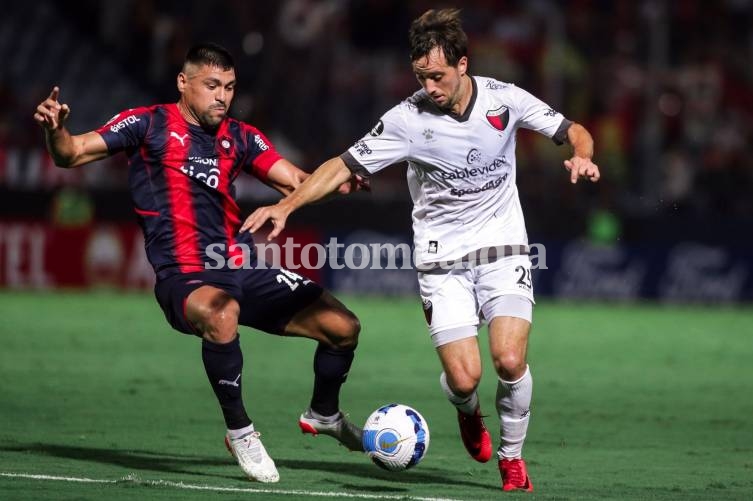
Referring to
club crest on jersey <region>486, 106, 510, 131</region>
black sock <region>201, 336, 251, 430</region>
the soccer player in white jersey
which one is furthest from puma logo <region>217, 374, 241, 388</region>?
club crest on jersey <region>486, 106, 510, 131</region>

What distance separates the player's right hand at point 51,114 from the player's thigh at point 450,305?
2252 millimetres

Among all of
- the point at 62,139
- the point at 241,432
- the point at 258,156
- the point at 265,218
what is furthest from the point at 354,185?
the point at 62,139

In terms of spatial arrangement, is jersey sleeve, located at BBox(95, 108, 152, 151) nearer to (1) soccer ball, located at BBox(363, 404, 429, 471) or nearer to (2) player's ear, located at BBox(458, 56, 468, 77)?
(2) player's ear, located at BBox(458, 56, 468, 77)

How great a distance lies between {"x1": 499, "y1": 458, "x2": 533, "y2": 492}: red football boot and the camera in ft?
23.8

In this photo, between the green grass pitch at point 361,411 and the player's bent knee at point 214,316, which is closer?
the green grass pitch at point 361,411

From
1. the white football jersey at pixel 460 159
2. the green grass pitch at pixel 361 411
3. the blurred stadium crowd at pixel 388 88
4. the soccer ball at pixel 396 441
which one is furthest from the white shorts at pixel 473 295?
the blurred stadium crowd at pixel 388 88

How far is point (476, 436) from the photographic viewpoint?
7.96 m

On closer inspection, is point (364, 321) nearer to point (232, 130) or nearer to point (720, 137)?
point (720, 137)

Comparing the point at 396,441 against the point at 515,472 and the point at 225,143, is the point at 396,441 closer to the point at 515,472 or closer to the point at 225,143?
the point at 515,472

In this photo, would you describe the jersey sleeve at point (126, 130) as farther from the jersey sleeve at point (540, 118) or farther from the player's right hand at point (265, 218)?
the jersey sleeve at point (540, 118)

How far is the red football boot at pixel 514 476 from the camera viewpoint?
23.8ft

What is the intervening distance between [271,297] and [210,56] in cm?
149

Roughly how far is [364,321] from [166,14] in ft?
25.4

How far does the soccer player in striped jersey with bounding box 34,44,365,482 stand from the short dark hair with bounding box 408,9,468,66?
95cm
